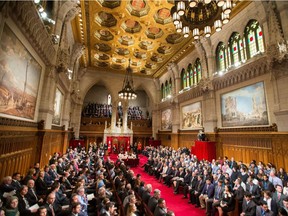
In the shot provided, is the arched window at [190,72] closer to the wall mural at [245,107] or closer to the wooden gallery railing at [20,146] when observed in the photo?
the wall mural at [245,107]

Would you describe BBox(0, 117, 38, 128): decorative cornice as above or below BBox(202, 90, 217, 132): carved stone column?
below

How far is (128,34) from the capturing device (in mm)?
12289

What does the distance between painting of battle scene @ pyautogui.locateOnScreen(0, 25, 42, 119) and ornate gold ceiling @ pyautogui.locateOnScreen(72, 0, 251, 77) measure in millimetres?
5723

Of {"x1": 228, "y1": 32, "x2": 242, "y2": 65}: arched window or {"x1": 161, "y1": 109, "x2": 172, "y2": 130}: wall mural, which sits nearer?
{"x1": 228, "y1": 32, "x2": 242, "y2": 65}: arched window

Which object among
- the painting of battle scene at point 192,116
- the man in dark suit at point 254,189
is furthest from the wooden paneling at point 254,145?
the man in dark suit at point 254,189

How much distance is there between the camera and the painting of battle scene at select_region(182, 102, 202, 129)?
12.7m

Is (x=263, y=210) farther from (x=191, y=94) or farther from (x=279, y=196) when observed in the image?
(x=191, y=94)

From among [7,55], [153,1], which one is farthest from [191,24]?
[7,55]

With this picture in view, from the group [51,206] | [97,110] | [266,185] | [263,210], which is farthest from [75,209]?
[97,110]

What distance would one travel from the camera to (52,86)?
7.28 metres

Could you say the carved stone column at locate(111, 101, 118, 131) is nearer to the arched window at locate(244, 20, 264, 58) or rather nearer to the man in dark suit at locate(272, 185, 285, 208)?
the arched window at locate(244, 20, 264, 58)

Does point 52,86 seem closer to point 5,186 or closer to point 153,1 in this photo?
point 5,186

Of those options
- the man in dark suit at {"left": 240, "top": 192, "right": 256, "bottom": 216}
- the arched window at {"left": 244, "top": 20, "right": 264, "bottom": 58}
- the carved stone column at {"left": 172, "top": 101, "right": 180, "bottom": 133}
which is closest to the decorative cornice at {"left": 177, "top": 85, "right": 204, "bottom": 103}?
the carved stone column at {"left": 172, "top": 101, "right": 180, "bottom": 133}

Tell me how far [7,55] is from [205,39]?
11267mm
